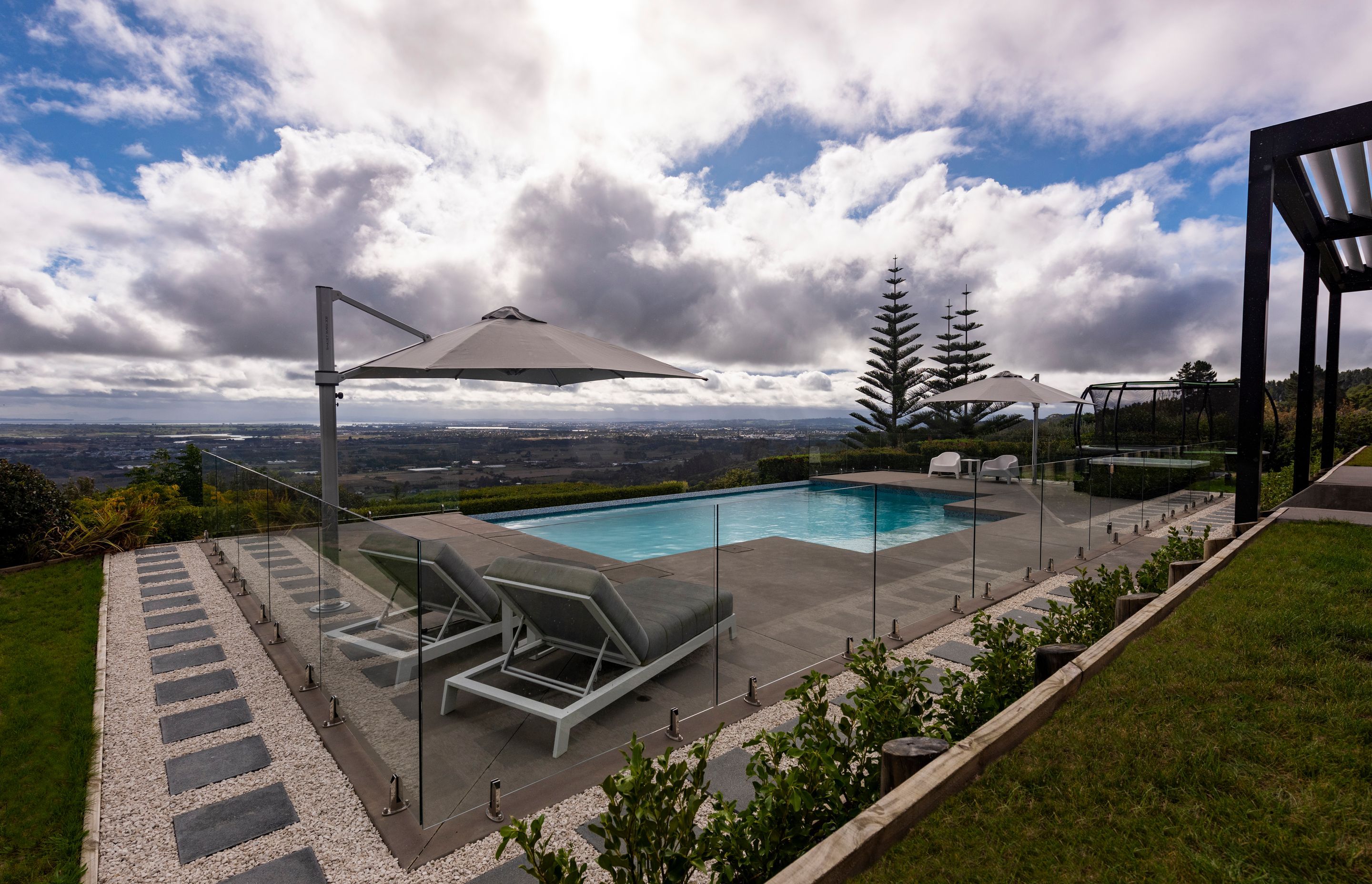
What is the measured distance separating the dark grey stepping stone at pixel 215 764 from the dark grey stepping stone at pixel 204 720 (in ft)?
0.68

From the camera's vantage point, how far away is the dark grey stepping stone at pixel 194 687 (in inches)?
122

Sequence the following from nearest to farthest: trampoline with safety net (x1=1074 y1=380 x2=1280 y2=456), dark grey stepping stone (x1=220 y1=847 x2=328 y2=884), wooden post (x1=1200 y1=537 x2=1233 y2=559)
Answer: dark grey stepping stone (x1=220 y1=847 x2=328 y2=884) < wooden post (x1=1200 y1=537 x2=1233 y2=559) < trampoline with safety net (x1=1074 y1=380 x2=1280 y2=456)

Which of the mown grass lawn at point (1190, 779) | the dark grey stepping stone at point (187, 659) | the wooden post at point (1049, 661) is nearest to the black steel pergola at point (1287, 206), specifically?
the mown grass lawn at point (1190, 779)

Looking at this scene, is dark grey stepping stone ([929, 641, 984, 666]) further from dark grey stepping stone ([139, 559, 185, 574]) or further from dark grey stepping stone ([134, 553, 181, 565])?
dark grey stepping stone ([134, 553, 181, 565])

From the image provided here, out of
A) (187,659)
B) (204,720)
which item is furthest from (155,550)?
(204,720)

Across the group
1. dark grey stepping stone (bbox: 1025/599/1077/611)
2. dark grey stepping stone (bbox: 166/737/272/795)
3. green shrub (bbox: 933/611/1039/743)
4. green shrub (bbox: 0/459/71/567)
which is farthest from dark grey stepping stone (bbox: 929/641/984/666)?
green shrub (bbox: 0/459/71/567)

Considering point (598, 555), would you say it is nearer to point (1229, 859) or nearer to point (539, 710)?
point (539, 710)

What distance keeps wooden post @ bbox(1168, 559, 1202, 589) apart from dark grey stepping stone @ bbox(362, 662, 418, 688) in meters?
3.61

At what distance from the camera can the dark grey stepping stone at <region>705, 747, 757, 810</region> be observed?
2.12 metres

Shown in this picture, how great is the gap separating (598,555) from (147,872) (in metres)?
1.74

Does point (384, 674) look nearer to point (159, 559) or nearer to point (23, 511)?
point (159, 559)

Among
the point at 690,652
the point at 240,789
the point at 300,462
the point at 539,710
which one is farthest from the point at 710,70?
the point at 240,789

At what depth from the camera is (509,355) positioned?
3.43 metres

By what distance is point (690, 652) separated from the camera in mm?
2994
